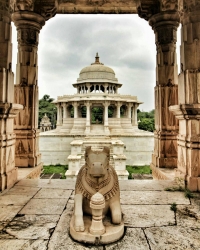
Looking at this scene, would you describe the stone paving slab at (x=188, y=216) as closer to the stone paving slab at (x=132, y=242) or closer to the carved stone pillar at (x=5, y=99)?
the stone paving slab at (x=132, y=242)

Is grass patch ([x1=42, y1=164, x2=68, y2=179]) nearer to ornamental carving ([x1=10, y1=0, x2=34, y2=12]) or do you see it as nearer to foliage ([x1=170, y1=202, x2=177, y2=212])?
ornamental carving ([x1=10, y1=0, x2=34, y2=12])

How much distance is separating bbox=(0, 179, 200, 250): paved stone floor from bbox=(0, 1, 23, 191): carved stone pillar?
39 cm

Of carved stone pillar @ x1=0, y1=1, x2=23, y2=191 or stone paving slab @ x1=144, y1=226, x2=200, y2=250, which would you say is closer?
stone paving slab @ x1=144, y1=226, x2=200, y2=250

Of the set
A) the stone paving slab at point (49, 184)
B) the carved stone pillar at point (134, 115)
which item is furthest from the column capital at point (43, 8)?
the carved stone pillar at point (134, 115)

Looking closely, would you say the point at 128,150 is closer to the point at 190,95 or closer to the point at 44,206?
the point at 190,95

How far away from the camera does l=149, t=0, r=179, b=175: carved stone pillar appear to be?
20.3 feet

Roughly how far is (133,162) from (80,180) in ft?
54.9

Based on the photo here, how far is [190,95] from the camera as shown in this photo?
423cm

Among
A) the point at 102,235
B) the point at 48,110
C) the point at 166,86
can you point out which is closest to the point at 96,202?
the point at 102,235

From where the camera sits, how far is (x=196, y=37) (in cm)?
430

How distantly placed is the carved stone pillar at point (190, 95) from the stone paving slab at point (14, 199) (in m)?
3.03

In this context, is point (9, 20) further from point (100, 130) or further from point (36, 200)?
point (100, 130)

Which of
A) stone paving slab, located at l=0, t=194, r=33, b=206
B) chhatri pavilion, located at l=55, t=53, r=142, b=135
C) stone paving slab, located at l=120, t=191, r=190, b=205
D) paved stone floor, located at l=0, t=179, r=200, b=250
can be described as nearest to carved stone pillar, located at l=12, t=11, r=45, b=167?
paved stone floor, located at l=0, t=179, r=200, b=250

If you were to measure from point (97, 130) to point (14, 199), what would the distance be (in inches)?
713
